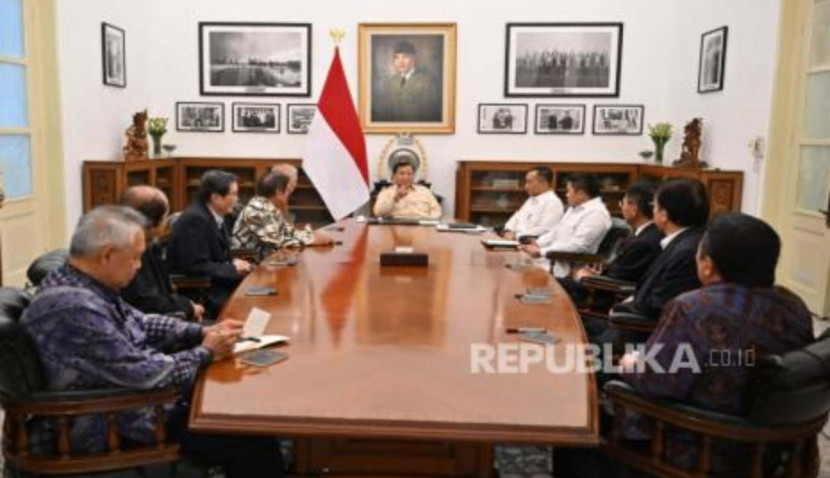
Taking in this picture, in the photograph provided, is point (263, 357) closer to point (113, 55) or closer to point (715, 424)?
point (715, 424)

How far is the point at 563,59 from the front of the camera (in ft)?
26.7

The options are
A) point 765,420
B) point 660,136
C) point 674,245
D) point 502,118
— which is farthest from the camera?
point 502,118

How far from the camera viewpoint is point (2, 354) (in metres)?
1.80

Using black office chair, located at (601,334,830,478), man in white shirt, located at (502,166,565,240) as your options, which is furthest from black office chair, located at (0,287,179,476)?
man in white shirt, located at (502,166,565,240)

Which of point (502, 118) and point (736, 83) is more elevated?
point (736, 83)

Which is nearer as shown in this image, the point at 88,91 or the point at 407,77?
the point at 88,91

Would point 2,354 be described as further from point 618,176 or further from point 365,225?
point 618,176

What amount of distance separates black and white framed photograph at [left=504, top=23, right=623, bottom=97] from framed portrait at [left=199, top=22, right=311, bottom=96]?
7.68 feet

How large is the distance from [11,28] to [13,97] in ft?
1.74

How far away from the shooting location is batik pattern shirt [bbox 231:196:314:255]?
459 cm

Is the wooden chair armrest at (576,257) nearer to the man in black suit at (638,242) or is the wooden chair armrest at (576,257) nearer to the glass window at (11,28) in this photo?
the man in black suit at (638,242)

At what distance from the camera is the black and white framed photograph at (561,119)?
8.21 metres

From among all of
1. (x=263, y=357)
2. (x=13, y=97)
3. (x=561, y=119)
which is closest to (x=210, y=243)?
(x=263, y=357)

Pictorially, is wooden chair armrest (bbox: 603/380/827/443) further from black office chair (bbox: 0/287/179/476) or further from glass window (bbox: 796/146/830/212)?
glass window (bbox: 796/146/830/212)
